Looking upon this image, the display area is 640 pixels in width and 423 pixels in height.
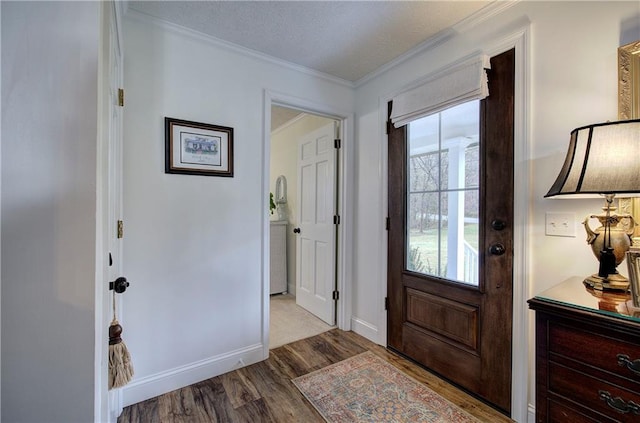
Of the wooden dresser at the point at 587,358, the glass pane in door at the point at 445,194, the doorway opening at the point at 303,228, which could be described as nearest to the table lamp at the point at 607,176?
the wooden dresser at the point at 587,358

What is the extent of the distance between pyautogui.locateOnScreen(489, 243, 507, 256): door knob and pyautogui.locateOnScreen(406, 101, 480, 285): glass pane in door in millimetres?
119

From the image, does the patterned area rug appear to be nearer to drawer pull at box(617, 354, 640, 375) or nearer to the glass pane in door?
the glass pane in door

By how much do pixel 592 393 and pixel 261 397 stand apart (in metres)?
1.59

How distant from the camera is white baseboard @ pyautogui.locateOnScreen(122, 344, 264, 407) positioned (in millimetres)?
1679

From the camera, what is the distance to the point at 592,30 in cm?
130

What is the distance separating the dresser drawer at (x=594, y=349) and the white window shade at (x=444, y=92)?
130 centimetres

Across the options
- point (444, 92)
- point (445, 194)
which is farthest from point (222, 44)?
point (445, 194)

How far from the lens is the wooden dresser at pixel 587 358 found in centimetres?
83

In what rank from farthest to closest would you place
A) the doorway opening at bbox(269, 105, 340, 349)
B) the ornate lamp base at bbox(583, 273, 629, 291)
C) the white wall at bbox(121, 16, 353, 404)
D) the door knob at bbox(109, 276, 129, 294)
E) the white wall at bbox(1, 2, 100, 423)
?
1. the doorway opening at bbox(269, 105, 340, 349)
2. the white wall at bbox(121, 16, 353, 404)
3. the door knob at bbox(109, 276, 129, 294)
4. the ornate lamp base at bbox(583, 273, 629, 291)
5. the white wall at bbox(1, 2, 100, 423)

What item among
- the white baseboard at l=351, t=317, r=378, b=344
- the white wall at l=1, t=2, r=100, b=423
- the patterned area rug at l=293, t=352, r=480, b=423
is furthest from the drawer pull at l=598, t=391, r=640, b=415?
the white baseboard at l=351, t=317, r=378, b=344

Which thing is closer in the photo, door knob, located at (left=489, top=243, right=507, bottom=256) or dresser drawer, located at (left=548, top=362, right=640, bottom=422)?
dresser drawer, located at (left=548, top=362, right=640, bottom=422)

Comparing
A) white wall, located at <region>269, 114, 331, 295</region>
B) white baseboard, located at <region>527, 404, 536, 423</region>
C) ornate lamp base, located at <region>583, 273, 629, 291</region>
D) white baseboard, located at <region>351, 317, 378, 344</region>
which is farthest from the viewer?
white wall, located at <region>269, 114, 331, 295</region>

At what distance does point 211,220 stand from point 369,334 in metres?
1.66

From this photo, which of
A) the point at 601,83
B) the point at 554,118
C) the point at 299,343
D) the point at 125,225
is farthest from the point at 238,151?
the point at 601,83
